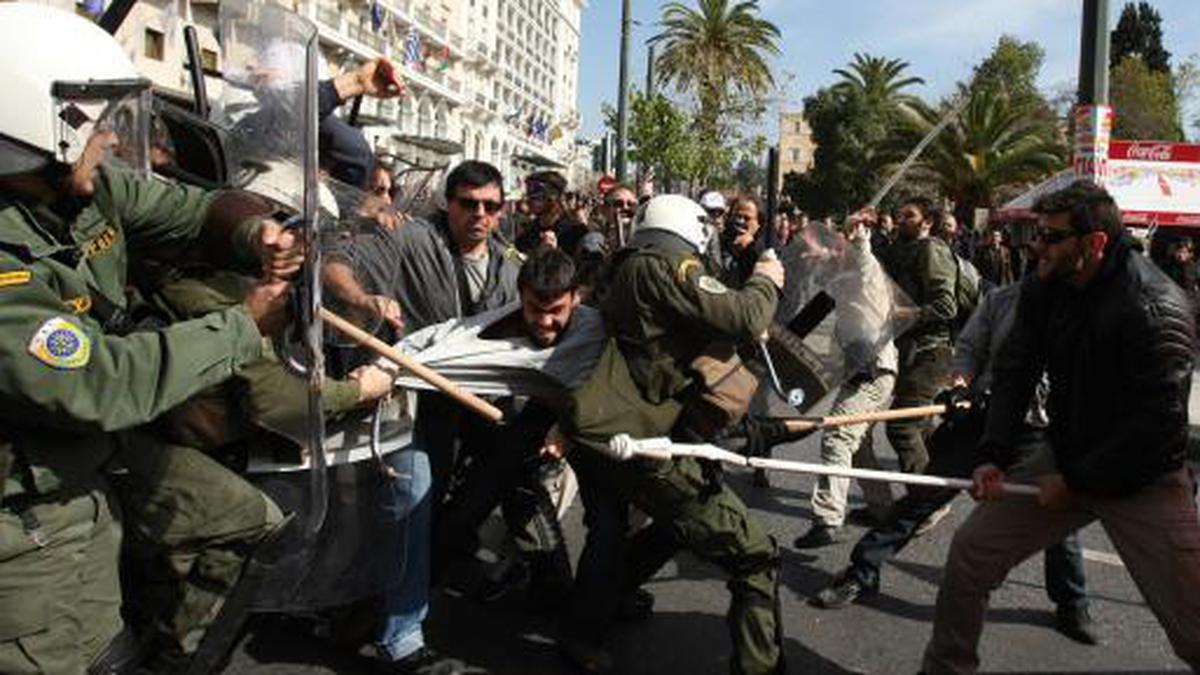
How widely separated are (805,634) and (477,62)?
259 ft

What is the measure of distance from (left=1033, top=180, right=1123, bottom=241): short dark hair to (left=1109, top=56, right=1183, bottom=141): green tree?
38.3 meters

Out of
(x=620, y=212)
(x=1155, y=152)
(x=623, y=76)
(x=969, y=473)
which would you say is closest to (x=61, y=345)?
(x=969, y=473)

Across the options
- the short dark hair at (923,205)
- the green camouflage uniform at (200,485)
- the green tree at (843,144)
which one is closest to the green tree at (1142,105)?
the green tree at (843,144)

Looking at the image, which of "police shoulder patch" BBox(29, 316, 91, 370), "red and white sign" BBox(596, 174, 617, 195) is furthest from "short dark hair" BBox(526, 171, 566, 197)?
"police shoulder patch" BBox(29, 316, 91, 370)

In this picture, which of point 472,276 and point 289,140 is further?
point 472,276

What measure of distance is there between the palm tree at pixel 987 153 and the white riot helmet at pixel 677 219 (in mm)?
32171

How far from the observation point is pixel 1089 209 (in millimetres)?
3180

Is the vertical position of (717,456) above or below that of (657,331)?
below

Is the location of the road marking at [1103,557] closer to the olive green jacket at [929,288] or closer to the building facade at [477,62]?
the olive green jacket at [929,288]

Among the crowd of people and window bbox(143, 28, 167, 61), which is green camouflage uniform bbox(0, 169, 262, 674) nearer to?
the crowd of people

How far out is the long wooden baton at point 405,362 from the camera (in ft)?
9.36

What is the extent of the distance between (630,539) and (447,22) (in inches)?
2839

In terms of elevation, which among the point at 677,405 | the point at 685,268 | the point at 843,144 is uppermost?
the point at 843,144

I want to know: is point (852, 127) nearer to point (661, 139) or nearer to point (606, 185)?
point (661, 139)
